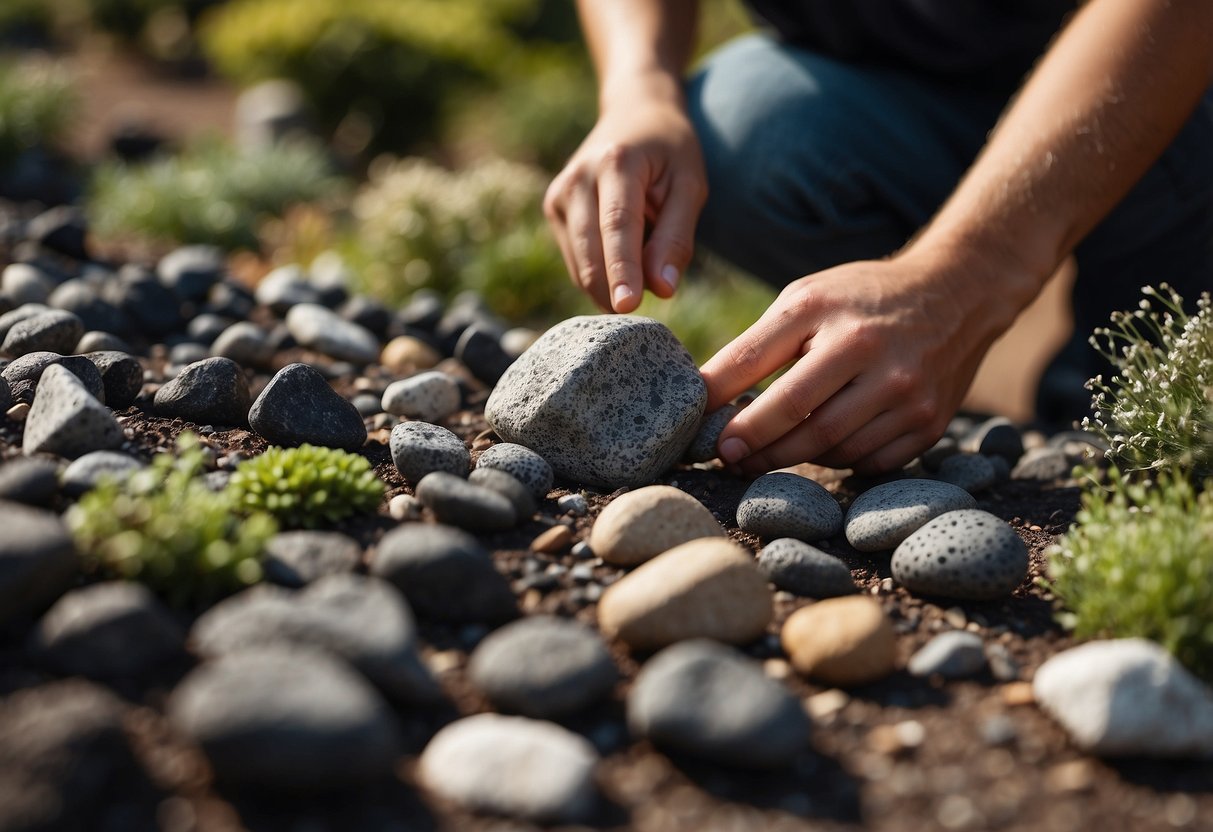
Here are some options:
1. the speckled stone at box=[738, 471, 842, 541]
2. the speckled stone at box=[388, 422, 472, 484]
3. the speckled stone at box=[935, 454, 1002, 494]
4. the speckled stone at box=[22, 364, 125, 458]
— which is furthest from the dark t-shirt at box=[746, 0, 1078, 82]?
the speckled stone at box=[22, 364, 125, 458]

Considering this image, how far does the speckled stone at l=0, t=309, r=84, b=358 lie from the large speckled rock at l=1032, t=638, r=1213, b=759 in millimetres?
2484

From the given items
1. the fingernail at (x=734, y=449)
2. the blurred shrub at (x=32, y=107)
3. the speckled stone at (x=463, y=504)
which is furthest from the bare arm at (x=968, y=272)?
the blurred shrub at (x=32, y=107)

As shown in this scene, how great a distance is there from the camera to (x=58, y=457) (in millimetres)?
2137

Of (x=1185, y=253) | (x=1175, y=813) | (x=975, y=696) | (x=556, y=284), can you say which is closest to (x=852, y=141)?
(x=1185, y=253)

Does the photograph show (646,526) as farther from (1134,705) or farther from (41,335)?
(41,335)

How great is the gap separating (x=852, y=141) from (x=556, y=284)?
64.5 inches

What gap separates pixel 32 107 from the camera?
575 cm

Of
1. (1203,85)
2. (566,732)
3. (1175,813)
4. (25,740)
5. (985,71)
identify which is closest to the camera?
(25,740)

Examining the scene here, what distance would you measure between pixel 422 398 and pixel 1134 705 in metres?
1.92

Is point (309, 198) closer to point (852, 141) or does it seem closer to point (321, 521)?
point (852, 141)

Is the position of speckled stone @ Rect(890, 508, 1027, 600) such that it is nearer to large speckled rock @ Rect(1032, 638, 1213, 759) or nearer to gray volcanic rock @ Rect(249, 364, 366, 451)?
large speckled rock @ Rect(1032, 638, 1213, 759)

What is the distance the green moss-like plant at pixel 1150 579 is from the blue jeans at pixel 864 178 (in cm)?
196

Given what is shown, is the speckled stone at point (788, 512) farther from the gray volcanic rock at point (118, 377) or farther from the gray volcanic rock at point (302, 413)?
the gray volcanic rock at point (118, 377)

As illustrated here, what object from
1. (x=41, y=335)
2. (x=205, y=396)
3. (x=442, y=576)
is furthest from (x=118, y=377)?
(x=442, y=576)
